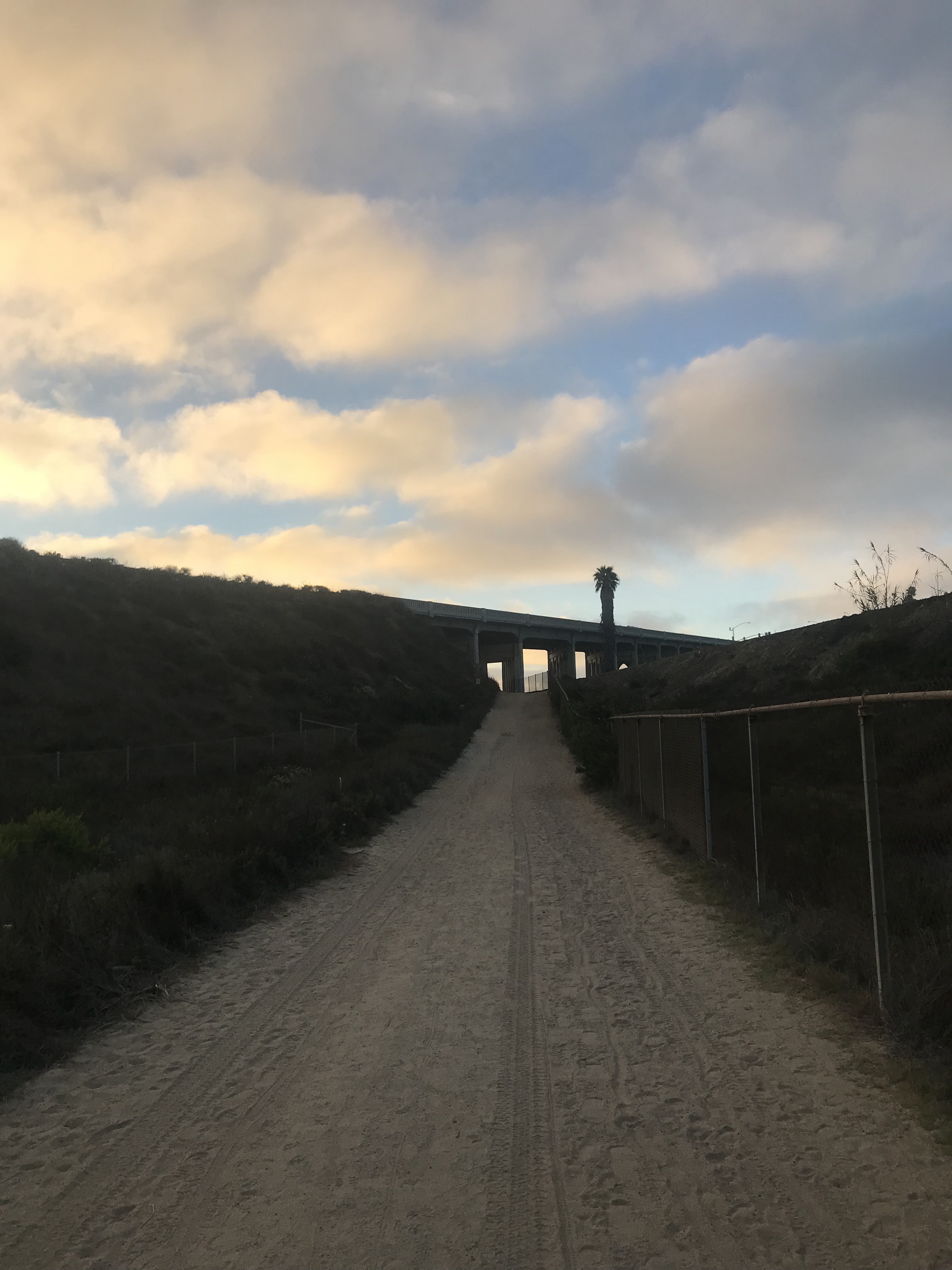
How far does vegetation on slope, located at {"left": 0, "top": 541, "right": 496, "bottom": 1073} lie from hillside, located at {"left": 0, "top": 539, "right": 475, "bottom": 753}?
0.43ft

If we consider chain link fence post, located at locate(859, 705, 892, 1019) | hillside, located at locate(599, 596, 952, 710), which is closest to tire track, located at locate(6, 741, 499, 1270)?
chain link fence post, located at locate(859, 705, 892, 1019)

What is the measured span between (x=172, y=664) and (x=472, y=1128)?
125ft

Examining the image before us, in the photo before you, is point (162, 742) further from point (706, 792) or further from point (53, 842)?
point (706, 792)

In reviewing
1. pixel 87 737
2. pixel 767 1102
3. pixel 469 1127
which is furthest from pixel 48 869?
pixel 87 737

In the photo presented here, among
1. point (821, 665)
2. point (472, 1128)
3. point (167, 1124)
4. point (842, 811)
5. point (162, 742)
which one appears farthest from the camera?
point (821, 665)

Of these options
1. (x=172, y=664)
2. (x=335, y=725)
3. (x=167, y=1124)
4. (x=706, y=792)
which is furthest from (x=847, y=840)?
(x=172, y=664)

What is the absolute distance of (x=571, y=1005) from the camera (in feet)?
20.6

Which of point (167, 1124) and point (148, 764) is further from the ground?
point (148, 764)

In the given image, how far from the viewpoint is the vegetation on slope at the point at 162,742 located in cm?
708

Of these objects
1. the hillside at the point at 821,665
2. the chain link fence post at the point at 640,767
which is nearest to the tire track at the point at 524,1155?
the chain link fence post at the point at 640,767

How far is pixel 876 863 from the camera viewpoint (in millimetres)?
5316

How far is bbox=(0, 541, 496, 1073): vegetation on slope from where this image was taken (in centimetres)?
708

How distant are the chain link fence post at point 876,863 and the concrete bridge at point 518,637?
74507mm

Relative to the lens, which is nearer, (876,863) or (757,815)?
(876,863)
